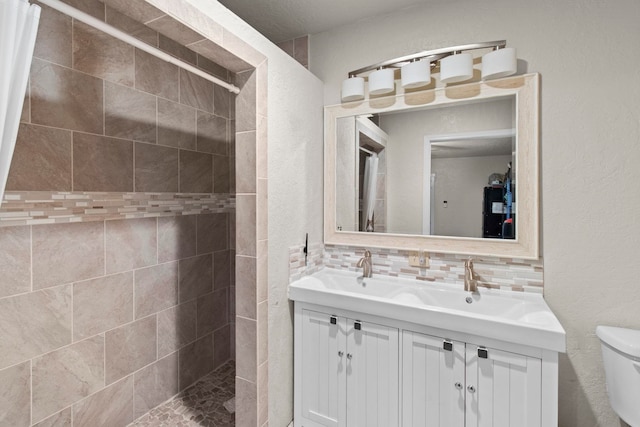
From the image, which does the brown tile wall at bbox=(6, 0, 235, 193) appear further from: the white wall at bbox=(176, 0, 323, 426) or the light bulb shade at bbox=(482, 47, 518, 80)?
the light bulb shade at bbox=(482, 47, 518, 80)

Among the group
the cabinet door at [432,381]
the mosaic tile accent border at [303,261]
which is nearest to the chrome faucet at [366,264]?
the mosaic tile accent border at [303,261]

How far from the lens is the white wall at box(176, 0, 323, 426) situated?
5.46 ft

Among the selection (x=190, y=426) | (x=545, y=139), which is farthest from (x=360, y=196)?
(x=190, y=426)

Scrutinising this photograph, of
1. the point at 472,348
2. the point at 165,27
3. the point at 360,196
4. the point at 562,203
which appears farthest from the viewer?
the point at 360,196

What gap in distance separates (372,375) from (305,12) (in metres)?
2.11

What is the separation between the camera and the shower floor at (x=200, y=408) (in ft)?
6.29

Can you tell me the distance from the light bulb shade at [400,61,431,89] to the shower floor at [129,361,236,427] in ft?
7.40

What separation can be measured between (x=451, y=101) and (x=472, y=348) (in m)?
1.29

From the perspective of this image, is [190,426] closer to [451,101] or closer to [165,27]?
[165,27]

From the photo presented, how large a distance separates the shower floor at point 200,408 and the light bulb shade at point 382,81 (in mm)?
2176

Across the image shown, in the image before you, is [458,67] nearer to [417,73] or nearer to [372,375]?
[417,73]

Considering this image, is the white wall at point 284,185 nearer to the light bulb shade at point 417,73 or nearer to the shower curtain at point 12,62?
the light bulb shade at point 417,73

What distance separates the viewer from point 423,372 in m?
1.48

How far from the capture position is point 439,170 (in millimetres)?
1828
